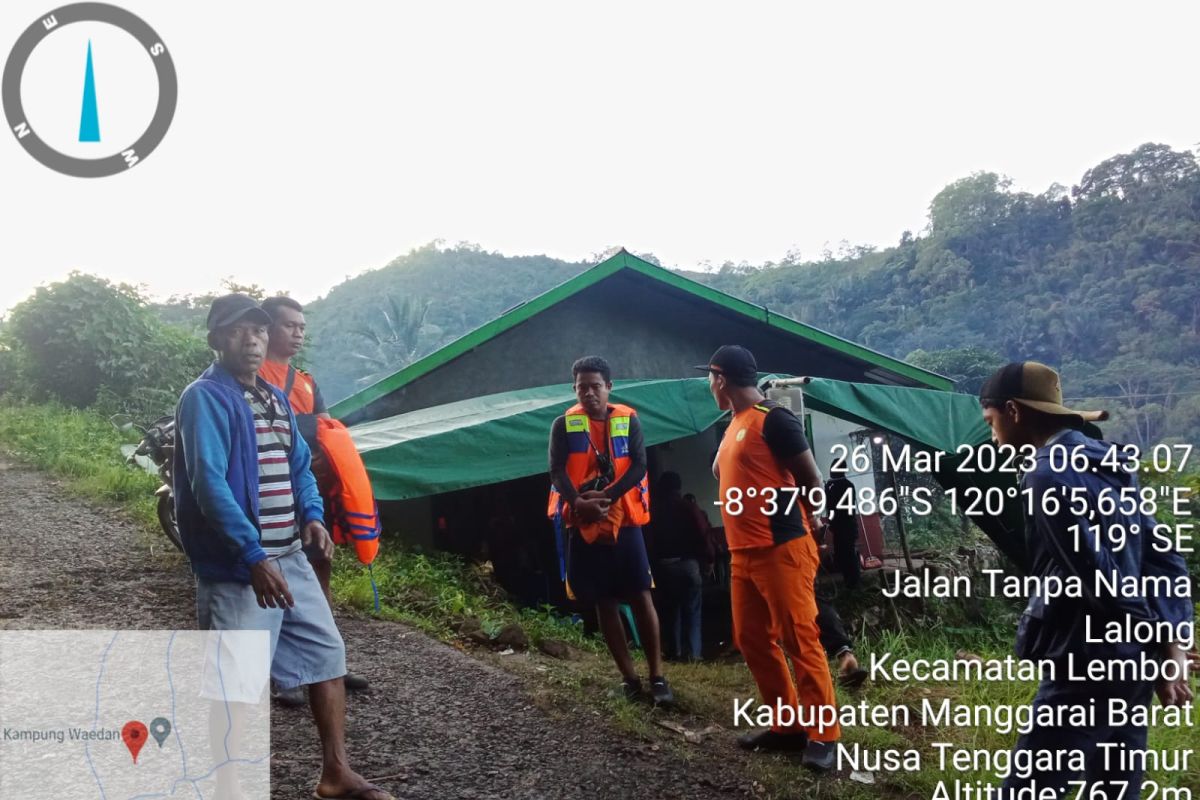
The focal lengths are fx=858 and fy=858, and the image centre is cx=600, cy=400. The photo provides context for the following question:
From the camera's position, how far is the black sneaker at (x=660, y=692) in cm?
440

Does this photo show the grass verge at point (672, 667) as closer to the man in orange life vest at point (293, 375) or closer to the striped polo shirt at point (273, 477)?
the man in orange life vest at point (293, 375)

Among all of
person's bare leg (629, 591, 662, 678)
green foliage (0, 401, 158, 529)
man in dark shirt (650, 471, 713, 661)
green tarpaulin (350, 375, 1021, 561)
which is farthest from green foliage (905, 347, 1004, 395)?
person's bare leg (629, 591, 662, 678)

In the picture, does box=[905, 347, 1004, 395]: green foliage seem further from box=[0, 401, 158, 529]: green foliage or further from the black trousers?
the black trousers

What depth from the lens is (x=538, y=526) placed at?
32.0 ft

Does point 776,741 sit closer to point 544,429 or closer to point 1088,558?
point 1088,558

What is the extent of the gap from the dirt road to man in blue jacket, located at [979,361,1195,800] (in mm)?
1470

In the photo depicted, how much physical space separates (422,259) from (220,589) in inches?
2476

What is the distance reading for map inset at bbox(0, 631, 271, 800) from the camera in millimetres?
2580

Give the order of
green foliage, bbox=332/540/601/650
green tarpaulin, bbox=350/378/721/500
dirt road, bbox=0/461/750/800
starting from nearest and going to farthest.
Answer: dirt road, bbox=0/461/750/800 → green foliage, bbox=332/540/601/650 → green tarpaulin, bbox=350/378/721/500

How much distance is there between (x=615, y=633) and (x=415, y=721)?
Answer: 1.08 m

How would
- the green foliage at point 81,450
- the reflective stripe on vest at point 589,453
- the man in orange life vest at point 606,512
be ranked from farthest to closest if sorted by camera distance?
the green foliage at point 81,450, the reflective stripe on vest at point 589,453, the man in orange life vest at point 606,512

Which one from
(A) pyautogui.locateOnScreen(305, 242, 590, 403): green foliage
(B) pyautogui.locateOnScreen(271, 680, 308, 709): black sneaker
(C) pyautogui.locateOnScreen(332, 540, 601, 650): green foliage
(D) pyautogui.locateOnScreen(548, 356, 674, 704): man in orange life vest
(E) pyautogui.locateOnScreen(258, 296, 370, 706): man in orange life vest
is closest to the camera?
(B) pyautogui.locateOnScreen(271, 680, 308, 709): black sneaker

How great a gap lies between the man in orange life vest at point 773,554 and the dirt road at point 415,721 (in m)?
0.45

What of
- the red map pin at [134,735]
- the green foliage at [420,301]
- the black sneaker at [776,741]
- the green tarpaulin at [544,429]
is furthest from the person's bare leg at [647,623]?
the green foliage at [420,301]
